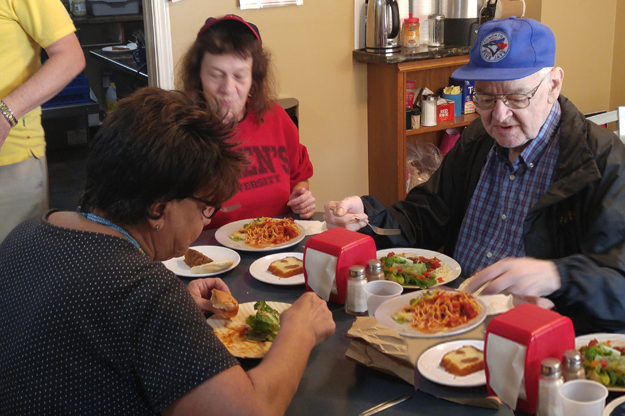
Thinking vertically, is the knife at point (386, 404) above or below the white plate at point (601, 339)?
below

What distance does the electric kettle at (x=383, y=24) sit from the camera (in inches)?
135

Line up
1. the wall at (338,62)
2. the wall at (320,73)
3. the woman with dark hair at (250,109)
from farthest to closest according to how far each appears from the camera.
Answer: the wall at (338,62) → the wall at (320,73) → the woman with dark hair at (250,109)

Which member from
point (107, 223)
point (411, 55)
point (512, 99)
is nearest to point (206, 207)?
point (107, 223)

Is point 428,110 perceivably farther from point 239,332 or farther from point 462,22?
point 239,332

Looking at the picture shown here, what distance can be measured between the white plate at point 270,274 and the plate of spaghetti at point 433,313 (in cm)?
38

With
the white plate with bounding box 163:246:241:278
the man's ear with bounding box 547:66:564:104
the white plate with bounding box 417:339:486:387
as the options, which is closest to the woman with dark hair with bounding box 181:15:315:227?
the white plate with bounding box 163:246:241:278

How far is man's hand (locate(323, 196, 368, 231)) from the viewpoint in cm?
194

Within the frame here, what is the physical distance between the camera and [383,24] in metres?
3.44

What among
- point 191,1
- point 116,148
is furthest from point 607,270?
point 191,1

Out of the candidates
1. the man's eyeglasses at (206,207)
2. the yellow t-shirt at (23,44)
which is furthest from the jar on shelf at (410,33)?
the man's eyeglasses at (206,207)

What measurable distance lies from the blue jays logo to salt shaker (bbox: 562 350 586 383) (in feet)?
3.24

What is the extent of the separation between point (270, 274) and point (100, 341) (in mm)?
A: 798

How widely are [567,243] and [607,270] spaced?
249 mm

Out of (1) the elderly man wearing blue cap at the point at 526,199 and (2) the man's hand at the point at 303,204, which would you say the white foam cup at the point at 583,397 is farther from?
(2) the man's hand at the point at 303,204
